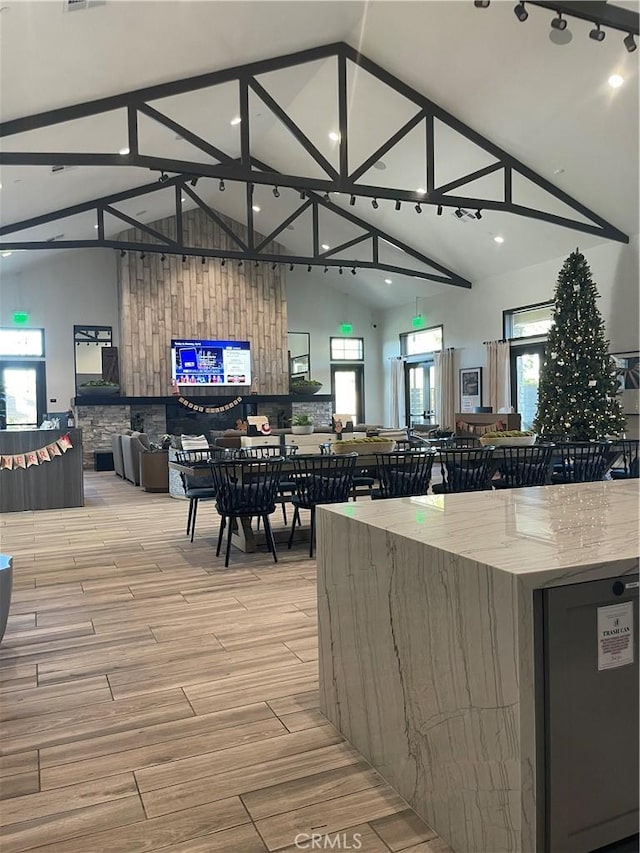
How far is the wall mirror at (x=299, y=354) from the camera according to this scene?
16.2 metres

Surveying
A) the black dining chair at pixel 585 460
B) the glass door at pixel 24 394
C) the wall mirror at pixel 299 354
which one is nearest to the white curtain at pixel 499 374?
the wall mirror at pixel 299 354

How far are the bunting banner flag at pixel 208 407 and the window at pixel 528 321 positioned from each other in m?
6.05

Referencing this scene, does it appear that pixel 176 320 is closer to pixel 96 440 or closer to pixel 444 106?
pixel 96 440

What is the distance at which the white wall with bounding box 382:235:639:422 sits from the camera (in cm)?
982

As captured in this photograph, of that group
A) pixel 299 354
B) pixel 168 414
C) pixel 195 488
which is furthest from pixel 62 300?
pixel 195 488

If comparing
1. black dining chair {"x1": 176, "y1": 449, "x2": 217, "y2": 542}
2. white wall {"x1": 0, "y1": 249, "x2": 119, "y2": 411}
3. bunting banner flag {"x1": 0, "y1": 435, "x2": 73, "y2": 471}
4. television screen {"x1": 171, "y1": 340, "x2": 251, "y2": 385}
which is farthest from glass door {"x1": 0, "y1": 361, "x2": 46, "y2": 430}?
black dining chair {"x1": 176, "y1": 449, "x2": 217, "y2": 542}

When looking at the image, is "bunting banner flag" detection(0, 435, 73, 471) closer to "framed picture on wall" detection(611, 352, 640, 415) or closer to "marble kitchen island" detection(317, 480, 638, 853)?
"marble kitchen island" detection(317, 480, 638, 853)

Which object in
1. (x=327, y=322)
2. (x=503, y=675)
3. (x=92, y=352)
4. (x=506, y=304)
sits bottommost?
(x=503, y=675)

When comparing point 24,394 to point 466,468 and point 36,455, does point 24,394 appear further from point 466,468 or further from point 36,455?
point 466,468

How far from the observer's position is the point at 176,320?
562 inches

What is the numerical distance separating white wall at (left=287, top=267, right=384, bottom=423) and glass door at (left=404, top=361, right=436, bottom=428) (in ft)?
4.17

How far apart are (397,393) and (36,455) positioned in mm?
10120

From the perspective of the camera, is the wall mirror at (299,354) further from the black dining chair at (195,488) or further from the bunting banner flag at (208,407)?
the black dining chair at (195,488)

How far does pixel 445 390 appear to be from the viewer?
14281 mm
